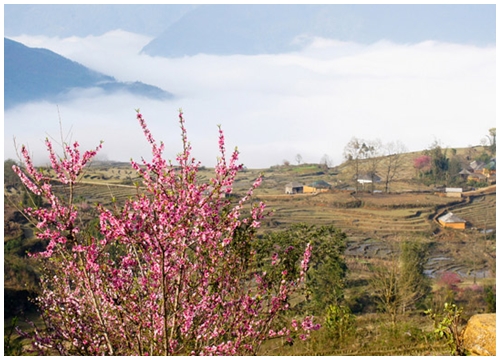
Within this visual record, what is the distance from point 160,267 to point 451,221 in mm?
41976

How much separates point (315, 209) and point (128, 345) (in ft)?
145

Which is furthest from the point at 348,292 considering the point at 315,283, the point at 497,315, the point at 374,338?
the point at 497,315

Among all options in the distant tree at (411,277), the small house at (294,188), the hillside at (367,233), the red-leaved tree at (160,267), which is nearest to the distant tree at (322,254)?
the hillside at (367,233)

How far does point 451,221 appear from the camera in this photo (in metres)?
42.7

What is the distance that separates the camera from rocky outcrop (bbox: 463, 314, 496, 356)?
693 centimetres

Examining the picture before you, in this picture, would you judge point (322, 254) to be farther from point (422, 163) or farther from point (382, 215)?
point (422, 163)

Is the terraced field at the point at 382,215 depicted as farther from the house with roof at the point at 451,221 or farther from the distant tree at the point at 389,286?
the distant tree at the point at 389,286

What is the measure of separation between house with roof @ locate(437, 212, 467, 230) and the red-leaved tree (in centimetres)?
4006

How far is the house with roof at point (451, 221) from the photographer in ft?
138

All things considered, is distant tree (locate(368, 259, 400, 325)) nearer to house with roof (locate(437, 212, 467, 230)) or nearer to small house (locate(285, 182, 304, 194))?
house with roof (locate(437, 212, 467, 230))

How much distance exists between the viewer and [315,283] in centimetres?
1595

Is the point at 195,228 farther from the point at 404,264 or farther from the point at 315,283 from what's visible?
the point at 404,264

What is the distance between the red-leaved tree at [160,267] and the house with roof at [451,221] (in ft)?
131

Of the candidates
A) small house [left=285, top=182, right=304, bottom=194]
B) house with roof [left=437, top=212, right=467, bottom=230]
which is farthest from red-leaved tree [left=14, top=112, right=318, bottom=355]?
small house [left=285, top=182, right=304, bottom=194]
